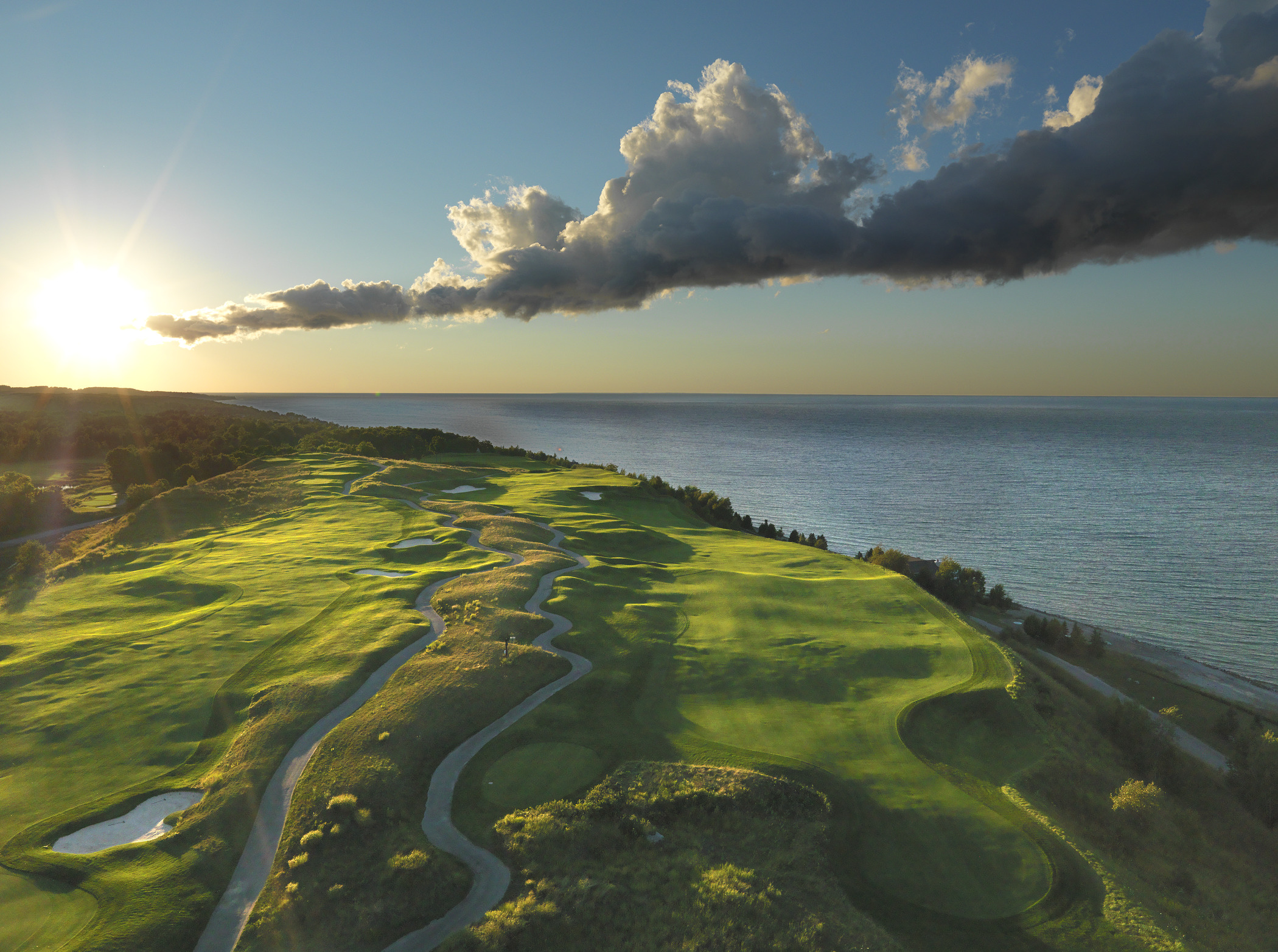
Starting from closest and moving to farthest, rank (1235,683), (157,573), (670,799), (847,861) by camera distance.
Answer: (847,861) < (670,799) < (157,573) < (1235,683)

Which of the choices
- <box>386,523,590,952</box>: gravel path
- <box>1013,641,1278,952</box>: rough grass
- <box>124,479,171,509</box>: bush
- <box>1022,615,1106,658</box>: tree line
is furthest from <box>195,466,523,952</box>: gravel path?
<box>124,479,171,509</box>: bush

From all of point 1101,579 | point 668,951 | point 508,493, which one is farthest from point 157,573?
point 1101,579

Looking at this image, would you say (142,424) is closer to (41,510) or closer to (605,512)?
(41,510)

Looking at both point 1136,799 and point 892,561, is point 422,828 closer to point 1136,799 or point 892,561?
point 1136,799

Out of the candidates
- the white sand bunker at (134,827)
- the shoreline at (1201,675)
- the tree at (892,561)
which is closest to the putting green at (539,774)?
the white sand bunker at (134,827)

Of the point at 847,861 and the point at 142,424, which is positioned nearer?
the point at 847,861

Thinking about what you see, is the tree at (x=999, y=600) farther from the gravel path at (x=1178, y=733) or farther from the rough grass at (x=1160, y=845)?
the rough grass at (x=1160, y=845)
